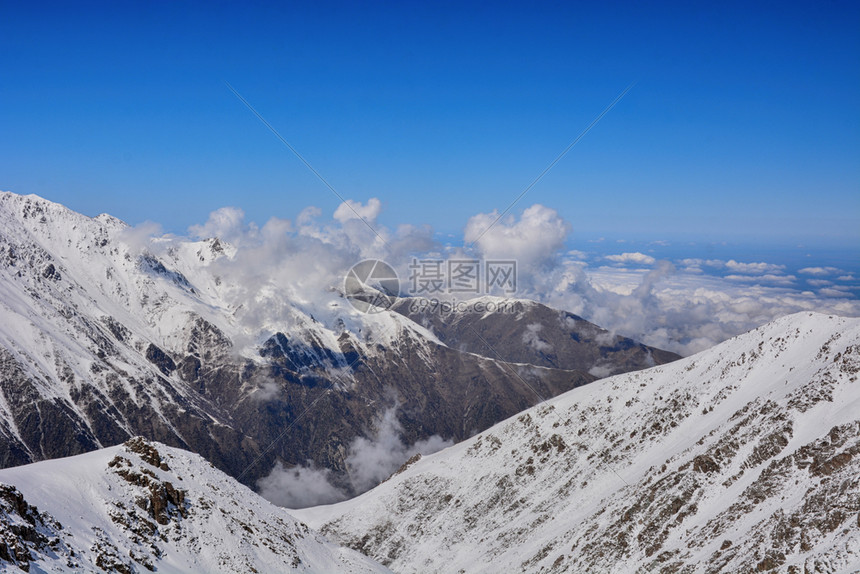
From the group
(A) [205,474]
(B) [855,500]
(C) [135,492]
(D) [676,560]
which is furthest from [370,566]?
(B) [855,500]

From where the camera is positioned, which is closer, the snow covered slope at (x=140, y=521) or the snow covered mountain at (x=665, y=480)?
the snow covered slope at (x=140, y=521)

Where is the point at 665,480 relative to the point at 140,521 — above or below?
below

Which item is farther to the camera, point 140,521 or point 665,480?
point 665,480

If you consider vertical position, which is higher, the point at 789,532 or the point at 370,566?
the point at 789,532

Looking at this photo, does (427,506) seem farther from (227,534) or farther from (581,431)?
(227,534)

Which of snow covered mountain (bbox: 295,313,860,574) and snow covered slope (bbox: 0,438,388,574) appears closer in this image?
snow covered slope (bbox: 0,438,388,574)
